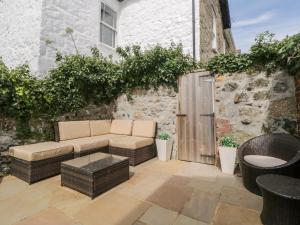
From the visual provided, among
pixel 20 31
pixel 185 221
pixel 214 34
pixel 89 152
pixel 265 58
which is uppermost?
pixel 214 34

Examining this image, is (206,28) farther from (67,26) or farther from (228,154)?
(228,154)

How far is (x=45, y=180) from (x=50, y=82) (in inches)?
86.9

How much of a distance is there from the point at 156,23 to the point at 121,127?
12.7 ft

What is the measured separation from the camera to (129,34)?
7.04 m

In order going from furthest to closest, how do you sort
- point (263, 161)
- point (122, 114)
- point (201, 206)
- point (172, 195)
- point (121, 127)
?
point (122, 114), point (121, 127), point (263, 161), point (172, 195), point (201, 206)

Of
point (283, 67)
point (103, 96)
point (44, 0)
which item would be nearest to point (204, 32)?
point (283, 67)

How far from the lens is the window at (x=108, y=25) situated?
658 cm

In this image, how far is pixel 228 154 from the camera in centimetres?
365

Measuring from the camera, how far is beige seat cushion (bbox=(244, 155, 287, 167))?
2725 mm

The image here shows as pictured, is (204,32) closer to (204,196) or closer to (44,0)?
(44,0)

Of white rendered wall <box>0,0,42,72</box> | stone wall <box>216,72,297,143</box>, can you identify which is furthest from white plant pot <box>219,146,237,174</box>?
white rendered wall <box>0,0,42,72</box>

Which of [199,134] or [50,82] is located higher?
[50,82]

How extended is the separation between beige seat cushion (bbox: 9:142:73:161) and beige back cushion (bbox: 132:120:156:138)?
1.79 m

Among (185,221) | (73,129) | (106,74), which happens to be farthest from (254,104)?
(73,129)
